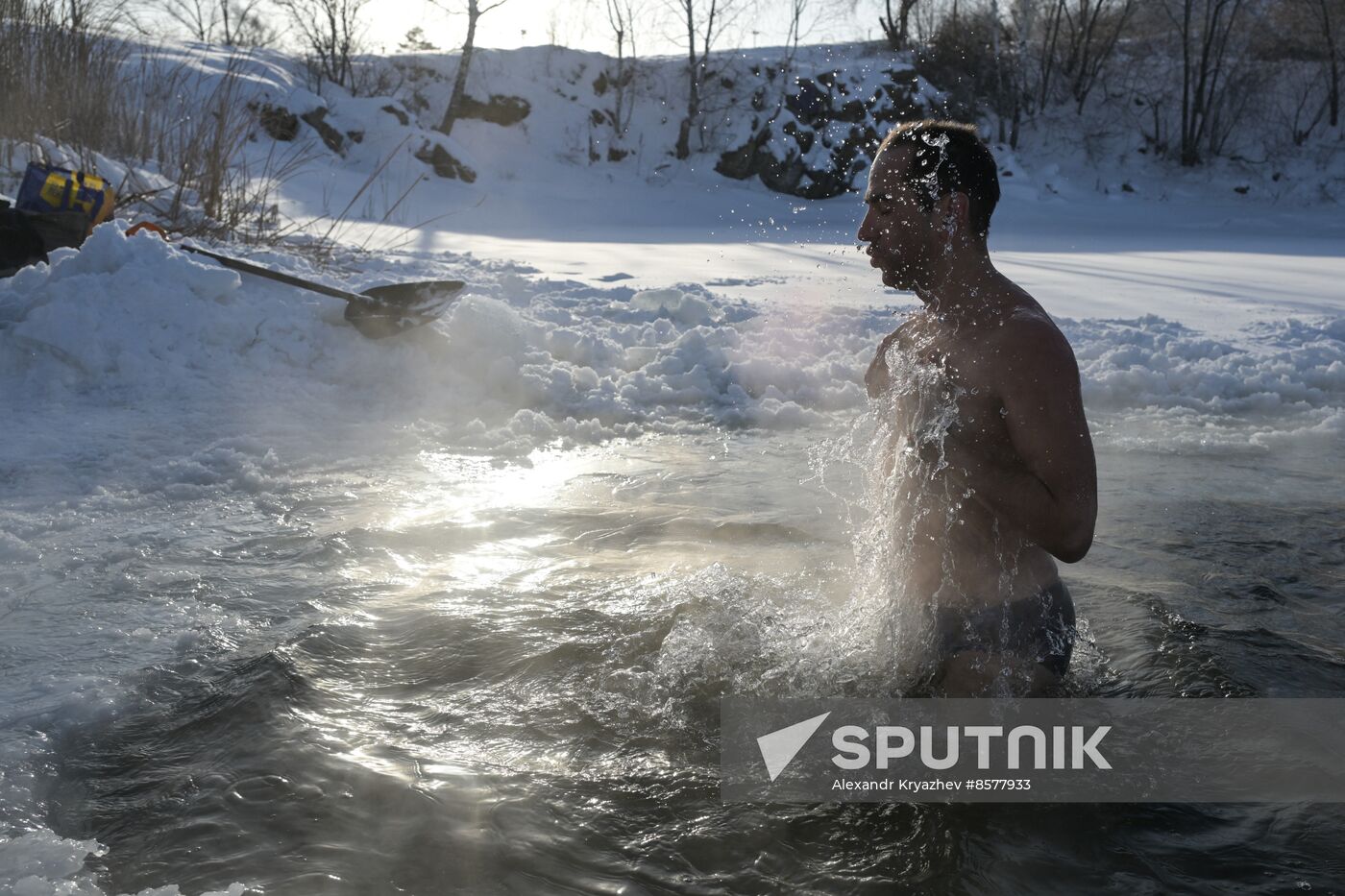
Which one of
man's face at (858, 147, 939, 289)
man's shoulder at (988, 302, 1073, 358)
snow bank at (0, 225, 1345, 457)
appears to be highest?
man's face at (858, 147, 939, 289)

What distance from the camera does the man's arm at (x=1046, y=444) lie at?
6.82 feet

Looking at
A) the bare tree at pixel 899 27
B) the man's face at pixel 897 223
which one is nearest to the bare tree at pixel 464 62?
the bare tree at pixel 899 27

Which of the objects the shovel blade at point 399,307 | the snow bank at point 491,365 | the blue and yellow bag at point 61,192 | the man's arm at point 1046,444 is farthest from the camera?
the blue and yellow bag at point 61,192

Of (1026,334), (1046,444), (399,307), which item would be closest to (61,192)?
(399,307)

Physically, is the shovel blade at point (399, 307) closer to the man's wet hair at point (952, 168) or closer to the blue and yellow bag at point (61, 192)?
the blue and yellow bag at point (61, 192)

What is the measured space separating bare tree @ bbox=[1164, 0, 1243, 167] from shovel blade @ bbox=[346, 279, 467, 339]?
21337 millimetres

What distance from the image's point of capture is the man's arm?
81.9 inches

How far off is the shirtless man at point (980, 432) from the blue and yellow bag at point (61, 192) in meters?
5.76

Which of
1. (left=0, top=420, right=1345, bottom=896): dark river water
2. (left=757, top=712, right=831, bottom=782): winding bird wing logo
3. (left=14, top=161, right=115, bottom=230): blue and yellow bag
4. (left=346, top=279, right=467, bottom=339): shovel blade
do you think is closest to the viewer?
(left=0, top=420, right=1345, bottom=896): dark river water

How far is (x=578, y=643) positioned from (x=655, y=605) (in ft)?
1.02

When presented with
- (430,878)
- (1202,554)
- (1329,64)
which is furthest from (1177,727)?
(1329,64)

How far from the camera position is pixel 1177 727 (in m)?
2.52

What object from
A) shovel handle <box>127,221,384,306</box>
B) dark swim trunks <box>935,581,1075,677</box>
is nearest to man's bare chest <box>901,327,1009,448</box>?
dark swim trunks <box>935,581,1075,677</box>

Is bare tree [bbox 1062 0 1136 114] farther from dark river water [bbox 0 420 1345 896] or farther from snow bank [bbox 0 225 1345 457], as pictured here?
dark river water [bbox 0 420 1345 896]
